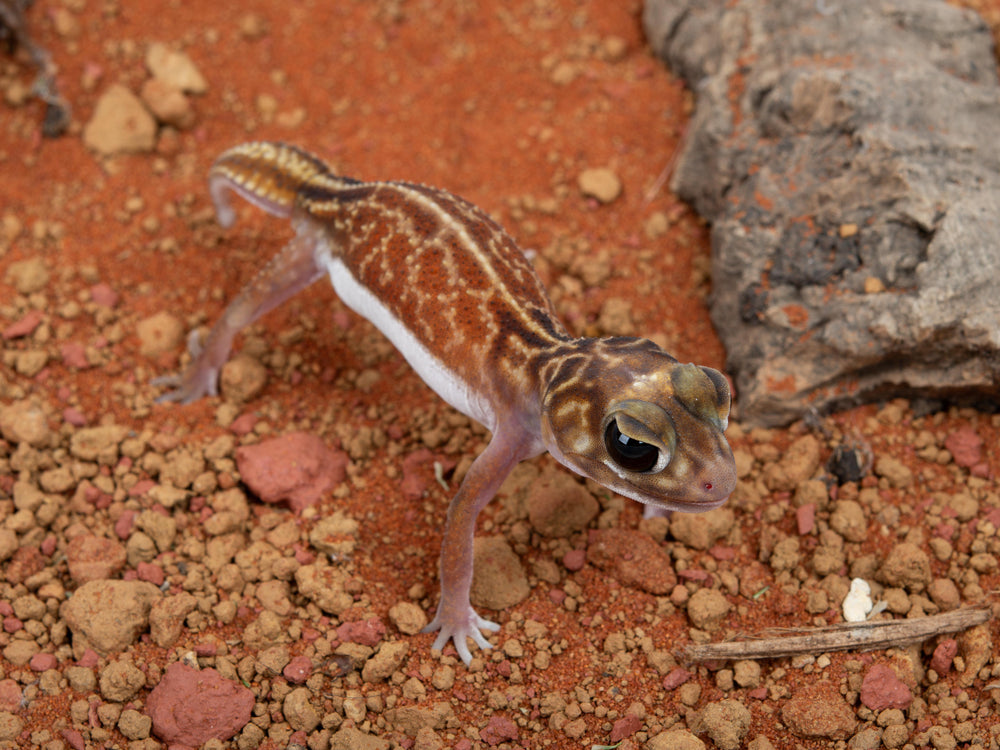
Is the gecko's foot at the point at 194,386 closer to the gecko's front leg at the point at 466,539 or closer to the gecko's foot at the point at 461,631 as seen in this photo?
the gecko's front leg at the point at 466,539

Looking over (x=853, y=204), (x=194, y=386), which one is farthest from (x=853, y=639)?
(x=194, y=386)

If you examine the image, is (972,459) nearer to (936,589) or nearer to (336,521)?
(936,589)

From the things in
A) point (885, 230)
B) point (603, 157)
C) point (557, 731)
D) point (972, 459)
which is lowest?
point (557, 731)

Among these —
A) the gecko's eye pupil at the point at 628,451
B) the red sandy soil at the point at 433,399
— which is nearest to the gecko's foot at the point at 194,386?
the red sandy soil at the point at 433,399

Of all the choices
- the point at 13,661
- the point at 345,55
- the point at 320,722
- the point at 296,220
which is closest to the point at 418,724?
the point at 320,722

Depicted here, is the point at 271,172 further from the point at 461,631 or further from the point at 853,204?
the point at 853,204
